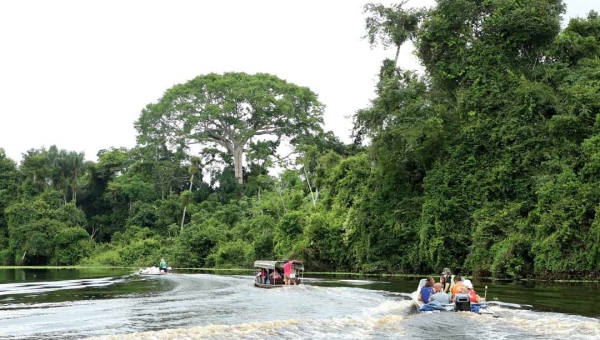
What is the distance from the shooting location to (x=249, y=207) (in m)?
59.1

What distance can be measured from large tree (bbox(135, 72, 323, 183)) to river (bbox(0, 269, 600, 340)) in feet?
128

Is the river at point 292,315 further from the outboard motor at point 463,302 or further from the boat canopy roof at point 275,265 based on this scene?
the boat canopy roof at point 275,265

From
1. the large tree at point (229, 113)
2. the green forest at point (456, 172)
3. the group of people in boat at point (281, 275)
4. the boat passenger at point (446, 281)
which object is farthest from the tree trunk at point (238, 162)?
the boat passenger at point (446, 281)

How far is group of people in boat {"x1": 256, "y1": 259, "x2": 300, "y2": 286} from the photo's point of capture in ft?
86.5

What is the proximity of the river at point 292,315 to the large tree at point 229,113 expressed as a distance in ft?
128

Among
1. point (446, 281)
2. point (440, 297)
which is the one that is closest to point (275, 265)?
point (446, 281)

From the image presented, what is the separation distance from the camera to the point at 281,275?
27094 mm

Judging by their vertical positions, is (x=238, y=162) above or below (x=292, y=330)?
above

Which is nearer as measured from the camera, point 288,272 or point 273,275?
point 288,272

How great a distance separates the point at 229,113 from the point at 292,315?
48719mm

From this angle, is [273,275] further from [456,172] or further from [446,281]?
[456,172]

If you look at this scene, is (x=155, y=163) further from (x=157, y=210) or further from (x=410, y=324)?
(x=410, y=324)

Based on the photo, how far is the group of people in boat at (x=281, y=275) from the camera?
86.5 feet

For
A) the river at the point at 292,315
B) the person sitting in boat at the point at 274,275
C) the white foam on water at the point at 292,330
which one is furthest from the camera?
the person sitting in boat at the point at 274,275
